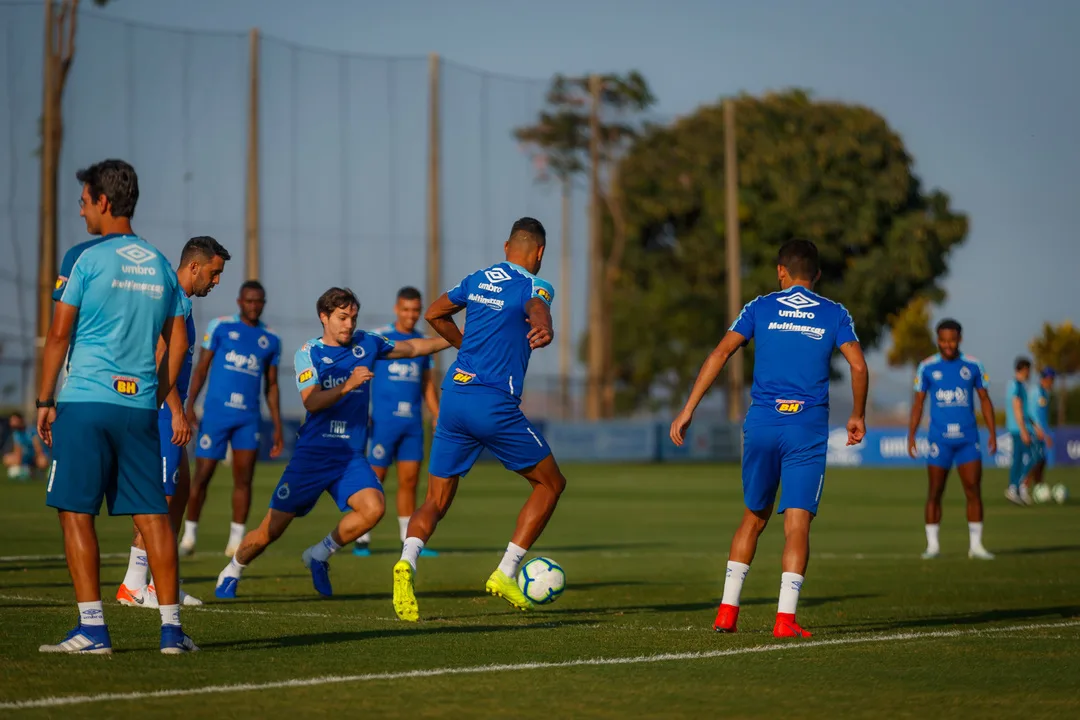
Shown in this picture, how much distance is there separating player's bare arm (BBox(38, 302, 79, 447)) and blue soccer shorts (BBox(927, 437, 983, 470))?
10.9 metres

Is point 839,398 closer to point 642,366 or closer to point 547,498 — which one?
point 642,366

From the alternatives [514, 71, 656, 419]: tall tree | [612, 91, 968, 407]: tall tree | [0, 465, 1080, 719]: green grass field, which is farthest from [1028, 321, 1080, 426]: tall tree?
[0, 465, 1080, 719]: green grass field

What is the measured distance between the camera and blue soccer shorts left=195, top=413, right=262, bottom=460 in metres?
14.8

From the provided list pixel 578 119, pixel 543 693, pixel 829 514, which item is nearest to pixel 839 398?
pixel 578 119

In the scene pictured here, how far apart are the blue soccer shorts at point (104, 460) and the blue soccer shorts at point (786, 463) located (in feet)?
11.3

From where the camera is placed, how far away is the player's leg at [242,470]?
48.3 feet

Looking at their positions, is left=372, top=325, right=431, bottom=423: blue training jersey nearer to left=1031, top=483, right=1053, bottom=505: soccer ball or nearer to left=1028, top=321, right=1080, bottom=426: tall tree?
left=1031, top=483, right=1053, bottom=505: soccer ball

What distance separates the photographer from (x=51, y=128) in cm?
4066

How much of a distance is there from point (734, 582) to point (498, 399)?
1.84m

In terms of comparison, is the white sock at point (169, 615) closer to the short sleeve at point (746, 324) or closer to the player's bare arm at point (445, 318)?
the player's bare arm at point (445, 318)

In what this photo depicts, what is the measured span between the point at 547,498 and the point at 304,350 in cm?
204

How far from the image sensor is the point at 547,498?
10383mm

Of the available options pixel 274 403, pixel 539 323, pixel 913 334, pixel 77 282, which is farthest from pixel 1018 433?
pixel 913 334

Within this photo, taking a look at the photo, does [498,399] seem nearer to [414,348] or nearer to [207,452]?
[414,348]
